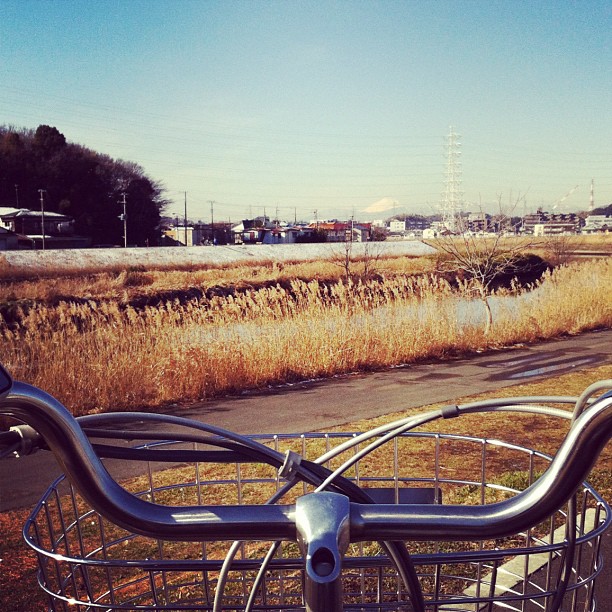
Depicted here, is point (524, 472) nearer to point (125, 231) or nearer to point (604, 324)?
point (604, 324)

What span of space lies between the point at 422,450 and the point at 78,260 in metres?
42.2

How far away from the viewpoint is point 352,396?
791 cm

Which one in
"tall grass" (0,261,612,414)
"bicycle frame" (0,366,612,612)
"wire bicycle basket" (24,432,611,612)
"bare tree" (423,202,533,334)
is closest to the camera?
"bicycle frame" (0,366,612,612)

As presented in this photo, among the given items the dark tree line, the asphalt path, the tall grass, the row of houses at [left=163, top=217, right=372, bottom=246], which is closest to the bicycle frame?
the asphalt path

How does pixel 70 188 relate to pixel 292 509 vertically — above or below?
above

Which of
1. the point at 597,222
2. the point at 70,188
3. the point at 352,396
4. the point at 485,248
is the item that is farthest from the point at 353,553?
the point at 597,222

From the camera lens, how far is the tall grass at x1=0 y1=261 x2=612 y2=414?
298 inches

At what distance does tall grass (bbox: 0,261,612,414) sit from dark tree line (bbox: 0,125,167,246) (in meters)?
59.5

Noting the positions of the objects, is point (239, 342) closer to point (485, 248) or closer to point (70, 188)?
point (485, 248)

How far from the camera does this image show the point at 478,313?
14.0 metres

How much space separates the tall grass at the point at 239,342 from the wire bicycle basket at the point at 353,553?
8.33 ft

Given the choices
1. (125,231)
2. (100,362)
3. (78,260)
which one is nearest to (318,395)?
(100,362)

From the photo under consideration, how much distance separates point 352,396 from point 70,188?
65519mm

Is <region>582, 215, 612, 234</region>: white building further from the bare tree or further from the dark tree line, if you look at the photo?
the bare tree
